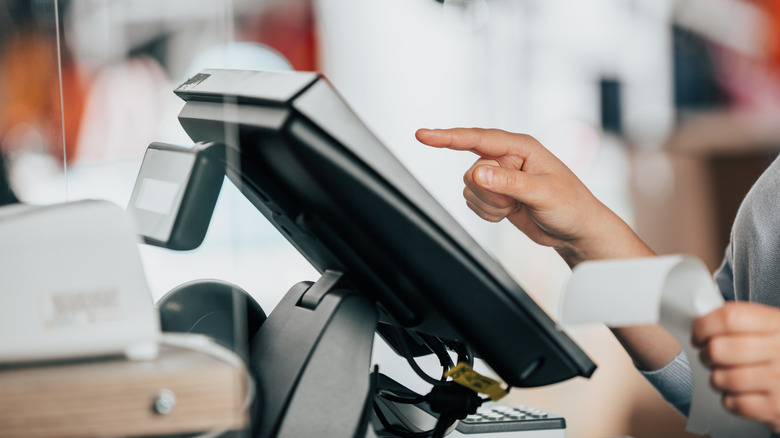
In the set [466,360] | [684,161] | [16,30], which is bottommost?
[684,161]

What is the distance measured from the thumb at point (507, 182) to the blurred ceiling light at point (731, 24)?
9.24 ft

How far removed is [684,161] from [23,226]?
9.76 feet

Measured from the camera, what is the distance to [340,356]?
1.61 feet

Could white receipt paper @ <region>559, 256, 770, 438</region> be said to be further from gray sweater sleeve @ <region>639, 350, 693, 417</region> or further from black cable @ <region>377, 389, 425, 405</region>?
gray sweater sleeve @ <region>639, 350, 693, 417</region>

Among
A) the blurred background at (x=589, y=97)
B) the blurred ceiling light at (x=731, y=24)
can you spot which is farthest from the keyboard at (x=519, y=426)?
the blurred ceiling light at (x=731, y=24)

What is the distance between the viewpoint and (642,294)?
0.42 meters

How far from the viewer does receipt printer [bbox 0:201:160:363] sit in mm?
367

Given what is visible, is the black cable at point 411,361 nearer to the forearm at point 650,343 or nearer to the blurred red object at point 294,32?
the forearm at point 650,343

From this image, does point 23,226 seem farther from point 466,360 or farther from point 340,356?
point 466,360

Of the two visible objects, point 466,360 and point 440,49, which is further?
point 440,49

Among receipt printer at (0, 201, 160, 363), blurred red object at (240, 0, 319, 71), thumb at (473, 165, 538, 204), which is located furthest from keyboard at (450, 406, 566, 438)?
blurred red object at (240, 0, 319, 71)

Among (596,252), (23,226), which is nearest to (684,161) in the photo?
(596,252)

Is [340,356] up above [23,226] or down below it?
below

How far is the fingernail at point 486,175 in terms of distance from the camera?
60 cm
